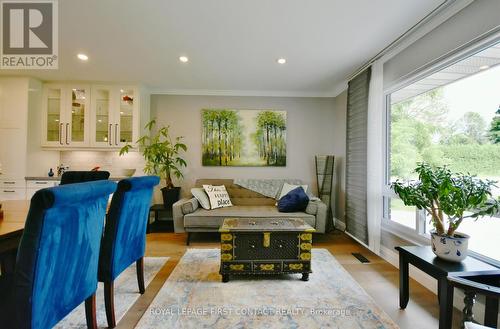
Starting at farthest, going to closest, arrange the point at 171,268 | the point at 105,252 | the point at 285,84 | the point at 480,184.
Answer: the point at 285,84, the point at 171,268, the point at 105,252, the point at 480,184

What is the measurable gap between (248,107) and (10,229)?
3671 mm

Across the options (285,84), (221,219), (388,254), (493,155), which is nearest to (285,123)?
(285,84)

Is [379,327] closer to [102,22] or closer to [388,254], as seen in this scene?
[388,254]

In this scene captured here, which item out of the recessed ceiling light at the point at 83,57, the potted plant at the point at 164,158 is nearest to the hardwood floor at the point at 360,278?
the potted plant at the point at 164,158

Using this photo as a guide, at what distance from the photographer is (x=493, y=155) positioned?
5.95 ft

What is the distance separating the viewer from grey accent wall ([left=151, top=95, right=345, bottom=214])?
4.52 m

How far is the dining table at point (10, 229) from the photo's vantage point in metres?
1.33

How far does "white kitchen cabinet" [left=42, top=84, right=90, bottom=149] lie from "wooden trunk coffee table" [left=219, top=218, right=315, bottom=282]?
3.27 m

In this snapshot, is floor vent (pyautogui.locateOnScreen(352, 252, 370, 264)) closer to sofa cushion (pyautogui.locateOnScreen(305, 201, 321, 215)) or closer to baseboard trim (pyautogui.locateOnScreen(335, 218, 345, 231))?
sofa cushion (pyautogui.locateOnScreen(305, 201, 321, 215))

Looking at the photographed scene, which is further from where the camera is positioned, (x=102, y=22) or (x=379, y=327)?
(x=102, y=22)

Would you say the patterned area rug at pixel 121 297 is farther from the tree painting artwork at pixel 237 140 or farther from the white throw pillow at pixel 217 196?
the tree painting artwork at pixel 237 140

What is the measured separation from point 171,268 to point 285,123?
119 inches

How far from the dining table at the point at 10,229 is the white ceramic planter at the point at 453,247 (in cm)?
258

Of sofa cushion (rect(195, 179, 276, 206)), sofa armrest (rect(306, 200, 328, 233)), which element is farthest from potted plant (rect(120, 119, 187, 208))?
sofa armrest (rect(306, 200, 328, 233))
